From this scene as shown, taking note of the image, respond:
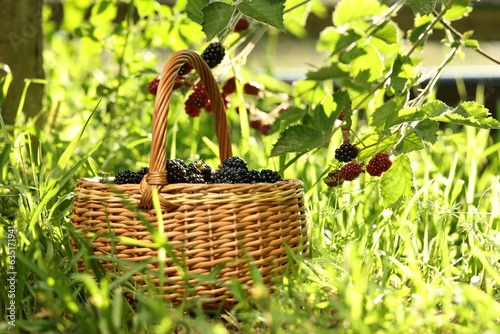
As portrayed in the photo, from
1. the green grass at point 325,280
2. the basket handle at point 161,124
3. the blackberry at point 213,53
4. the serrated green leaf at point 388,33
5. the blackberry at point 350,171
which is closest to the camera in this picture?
the green grass at point 325,280

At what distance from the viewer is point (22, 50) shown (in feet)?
7.40

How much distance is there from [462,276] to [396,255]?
0.15 metres

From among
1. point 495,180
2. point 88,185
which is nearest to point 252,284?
point 88,185

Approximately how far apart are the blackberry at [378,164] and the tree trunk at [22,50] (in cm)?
121

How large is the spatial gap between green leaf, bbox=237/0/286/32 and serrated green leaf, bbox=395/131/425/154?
0.35m

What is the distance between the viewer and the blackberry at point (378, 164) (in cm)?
148

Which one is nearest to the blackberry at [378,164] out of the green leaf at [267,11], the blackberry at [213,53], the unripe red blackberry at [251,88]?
the green leaf at [267,11]

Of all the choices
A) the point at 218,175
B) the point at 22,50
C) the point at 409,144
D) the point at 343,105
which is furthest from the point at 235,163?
the point at 22,50

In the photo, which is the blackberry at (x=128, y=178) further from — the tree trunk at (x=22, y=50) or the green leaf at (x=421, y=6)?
the tree trunk at (x=22, y=50)

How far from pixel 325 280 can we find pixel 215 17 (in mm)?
554

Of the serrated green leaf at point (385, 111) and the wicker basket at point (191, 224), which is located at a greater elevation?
the serrated green leaf at point (385, 111)

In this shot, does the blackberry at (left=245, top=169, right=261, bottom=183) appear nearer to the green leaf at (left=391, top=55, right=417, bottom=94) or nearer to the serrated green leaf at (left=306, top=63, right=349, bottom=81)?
the green leaf at (left=391, top=55, right=417, bottom=94)

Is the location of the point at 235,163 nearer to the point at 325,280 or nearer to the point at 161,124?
the point at 161,124

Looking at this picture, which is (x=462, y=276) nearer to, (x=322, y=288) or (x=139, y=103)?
(x=322, y=288)
